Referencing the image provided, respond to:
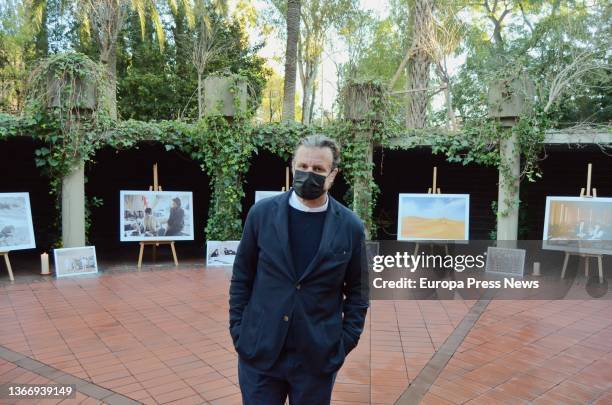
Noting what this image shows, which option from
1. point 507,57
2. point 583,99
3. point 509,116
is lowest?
point 509,116

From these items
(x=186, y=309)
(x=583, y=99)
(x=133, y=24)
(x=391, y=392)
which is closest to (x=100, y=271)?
(x=186, y=309)

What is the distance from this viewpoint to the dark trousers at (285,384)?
5.89 feet

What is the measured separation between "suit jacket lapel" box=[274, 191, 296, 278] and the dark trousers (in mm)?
351

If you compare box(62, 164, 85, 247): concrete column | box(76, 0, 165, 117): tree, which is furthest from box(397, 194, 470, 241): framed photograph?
box(76, 0, 165, 117): tree

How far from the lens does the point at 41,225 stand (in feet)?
29.4

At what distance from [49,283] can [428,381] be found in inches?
214

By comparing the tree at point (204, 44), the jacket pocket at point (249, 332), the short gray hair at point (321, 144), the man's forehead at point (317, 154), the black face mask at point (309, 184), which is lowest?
the jacket pocket at point (249, 332)

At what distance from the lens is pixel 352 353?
12.9 feet

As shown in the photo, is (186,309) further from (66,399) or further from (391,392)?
(391,392)

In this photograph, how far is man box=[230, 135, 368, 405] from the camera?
1782mm

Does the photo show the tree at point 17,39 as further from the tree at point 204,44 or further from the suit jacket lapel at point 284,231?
the suit jacket lapel at point 284,231

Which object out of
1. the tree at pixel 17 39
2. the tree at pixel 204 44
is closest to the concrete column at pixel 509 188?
the tree at pixel 204 44

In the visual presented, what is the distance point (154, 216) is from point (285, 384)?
628 cm

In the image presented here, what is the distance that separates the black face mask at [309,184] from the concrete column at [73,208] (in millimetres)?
6287
